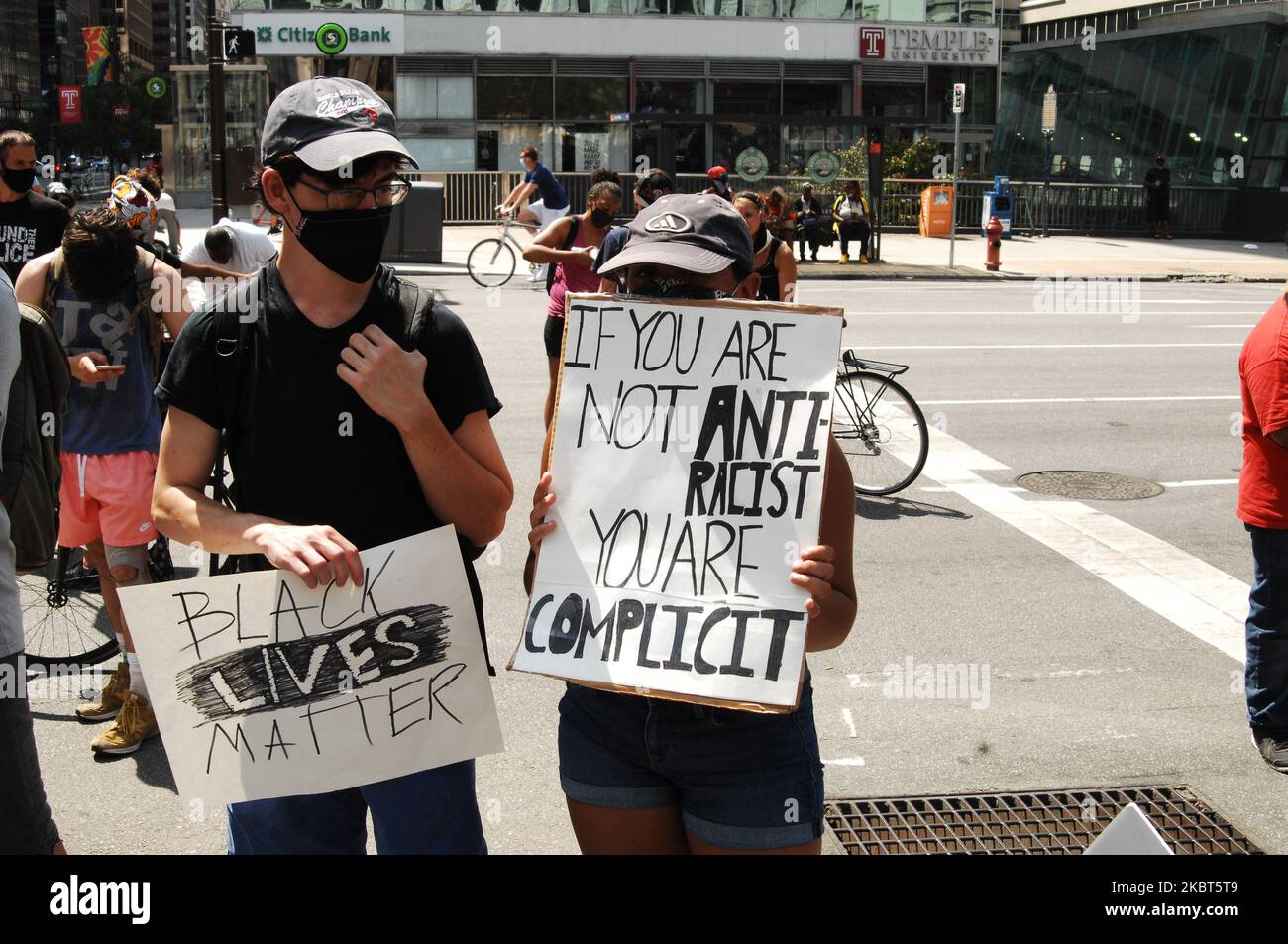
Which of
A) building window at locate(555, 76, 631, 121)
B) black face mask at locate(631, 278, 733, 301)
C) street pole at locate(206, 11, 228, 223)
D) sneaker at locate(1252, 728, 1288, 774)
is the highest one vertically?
building window at locate(555, 76, 631, 121)

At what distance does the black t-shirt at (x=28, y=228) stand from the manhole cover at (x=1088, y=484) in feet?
21.1

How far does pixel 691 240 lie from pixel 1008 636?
417 cm

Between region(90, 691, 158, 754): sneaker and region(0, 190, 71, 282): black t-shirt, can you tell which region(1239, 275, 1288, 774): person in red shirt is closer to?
region(90, 691, 158, 754): sneaker

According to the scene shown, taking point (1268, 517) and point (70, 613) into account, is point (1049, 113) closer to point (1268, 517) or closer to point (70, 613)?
point (1268, 517)

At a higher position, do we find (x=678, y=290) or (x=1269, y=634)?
(x=678, y=290)

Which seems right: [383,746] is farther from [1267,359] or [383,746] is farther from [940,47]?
[940,47]

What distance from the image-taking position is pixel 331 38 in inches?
1574

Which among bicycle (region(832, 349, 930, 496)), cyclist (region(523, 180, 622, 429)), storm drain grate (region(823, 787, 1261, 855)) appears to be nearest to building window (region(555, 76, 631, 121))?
cyclist (region(523, 180, 622, 429))

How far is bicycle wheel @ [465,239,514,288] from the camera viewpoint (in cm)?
2056

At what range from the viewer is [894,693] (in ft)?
18.8

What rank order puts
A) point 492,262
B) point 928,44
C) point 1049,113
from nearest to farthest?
point 492,262 < point 1049,113 < point 928,44

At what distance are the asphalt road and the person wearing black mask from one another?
3236 millimetres
